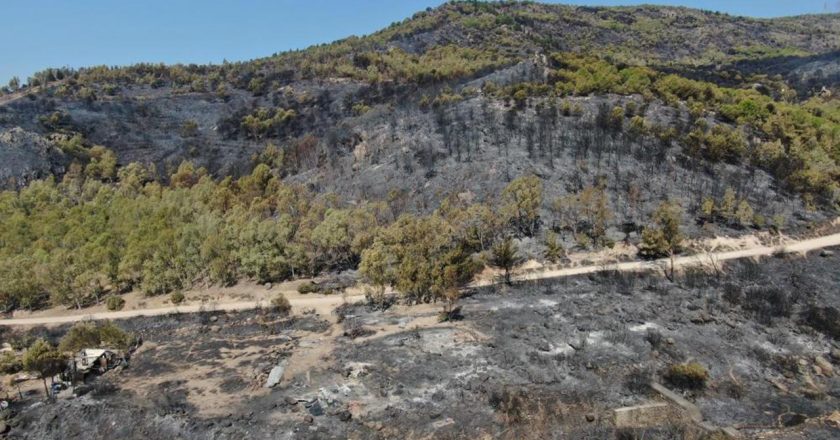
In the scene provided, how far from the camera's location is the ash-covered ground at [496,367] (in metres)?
32.5

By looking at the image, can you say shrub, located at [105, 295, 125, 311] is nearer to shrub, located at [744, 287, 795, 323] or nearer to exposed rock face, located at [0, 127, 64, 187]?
exposed rock face, located at [0, 127, 64, 187]

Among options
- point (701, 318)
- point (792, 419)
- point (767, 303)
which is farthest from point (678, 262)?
point (792, 419)

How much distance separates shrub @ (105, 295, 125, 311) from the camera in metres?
61.1

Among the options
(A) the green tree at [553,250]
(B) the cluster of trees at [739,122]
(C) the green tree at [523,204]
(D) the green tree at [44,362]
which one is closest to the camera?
(D) the green tree at [44,362]

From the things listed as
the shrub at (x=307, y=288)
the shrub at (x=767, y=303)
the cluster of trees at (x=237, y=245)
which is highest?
the cluster of trees at (x=237, y=245)

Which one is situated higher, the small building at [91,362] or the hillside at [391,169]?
the hillside at [391,169]

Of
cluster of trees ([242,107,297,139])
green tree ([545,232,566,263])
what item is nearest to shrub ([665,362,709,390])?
green tree ([545,232,566,263])

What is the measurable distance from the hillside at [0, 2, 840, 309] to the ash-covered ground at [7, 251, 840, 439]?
424 inches

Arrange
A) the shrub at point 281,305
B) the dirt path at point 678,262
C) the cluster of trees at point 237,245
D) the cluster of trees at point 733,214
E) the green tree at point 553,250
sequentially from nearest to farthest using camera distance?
the shrub at point 281,305 < the dirt path at point 678,262 < the cluster of trees at point 237,245 < the green tree at point 553,250 < the cluster of trees at point 733,214

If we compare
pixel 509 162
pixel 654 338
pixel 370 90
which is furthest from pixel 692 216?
pixel 370 90

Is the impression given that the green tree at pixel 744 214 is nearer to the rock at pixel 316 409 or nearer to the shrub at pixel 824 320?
the shrub at pixel 824 320

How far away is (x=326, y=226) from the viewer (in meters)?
65.9

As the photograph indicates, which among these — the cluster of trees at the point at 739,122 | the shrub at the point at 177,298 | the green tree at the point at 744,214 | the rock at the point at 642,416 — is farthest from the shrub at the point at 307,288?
the cluster of trees at the point at 739,122

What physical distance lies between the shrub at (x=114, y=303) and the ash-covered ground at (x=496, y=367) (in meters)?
5.91
